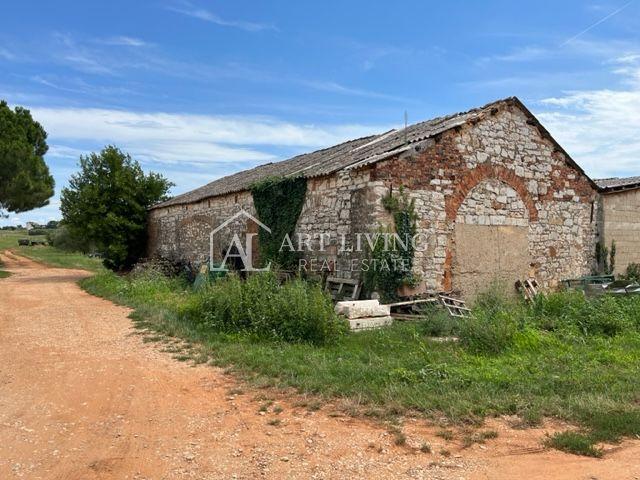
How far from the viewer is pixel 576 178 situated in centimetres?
1355

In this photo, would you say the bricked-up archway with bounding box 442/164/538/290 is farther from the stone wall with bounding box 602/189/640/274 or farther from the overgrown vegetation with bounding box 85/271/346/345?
the overgrown vegetation with bounding box 85/271/346/345

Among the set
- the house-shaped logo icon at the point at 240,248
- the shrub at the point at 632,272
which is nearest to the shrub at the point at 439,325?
the house-shaped logo icon at the point at 240,248

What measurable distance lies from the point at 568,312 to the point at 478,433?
6033 millimetres

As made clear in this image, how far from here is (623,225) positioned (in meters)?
14.3

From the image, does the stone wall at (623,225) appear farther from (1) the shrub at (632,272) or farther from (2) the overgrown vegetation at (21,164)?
(2) the overgrown vegetation at (21,164)

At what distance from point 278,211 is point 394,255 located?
12.8 feet

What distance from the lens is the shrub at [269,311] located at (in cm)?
795

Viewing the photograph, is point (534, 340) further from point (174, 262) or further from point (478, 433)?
point (174, 262)

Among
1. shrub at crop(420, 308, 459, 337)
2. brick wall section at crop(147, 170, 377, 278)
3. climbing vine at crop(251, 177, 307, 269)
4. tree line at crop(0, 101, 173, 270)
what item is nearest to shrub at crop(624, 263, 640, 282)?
shrub at crop(420, 308, 459, 337)

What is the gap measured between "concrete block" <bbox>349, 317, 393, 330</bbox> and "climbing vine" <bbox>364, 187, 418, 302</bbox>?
3.06 feet

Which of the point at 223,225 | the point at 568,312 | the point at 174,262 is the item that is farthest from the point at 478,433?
the point at 174,262

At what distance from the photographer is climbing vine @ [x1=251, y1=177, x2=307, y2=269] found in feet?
41.2

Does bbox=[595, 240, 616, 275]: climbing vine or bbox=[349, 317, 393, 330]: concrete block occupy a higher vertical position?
bbox=[595, 240, 616, 275]: climbing vine

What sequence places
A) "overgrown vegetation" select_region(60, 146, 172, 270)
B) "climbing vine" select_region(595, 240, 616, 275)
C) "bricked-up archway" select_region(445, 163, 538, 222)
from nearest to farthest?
"bricked-up archway" select_region(445, 163, 538, 222)
"climbing vine" select_region(595, 240, 616, 275)
"overgrown vegetation" select_region(60, 146, 172, 270)
